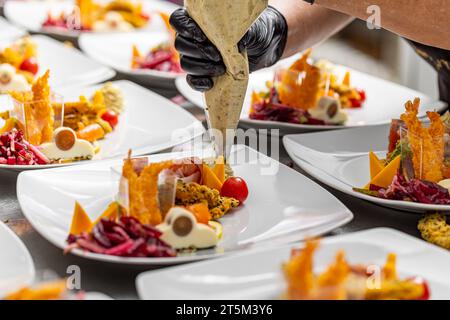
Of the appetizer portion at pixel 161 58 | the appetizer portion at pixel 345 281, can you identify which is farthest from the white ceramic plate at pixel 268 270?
the appetizer portion at pixel 161 58

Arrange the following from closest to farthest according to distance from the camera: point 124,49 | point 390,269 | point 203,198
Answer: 1. point 390,269
2. point 203,198
3. point 124,49

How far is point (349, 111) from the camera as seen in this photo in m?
2.78

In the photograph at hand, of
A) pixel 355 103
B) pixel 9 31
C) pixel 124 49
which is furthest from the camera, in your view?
pixel 9 31

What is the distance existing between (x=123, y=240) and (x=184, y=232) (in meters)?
0.13

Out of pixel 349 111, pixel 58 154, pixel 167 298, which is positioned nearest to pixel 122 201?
pixel 167 298

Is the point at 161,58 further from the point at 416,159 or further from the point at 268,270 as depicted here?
the point at 268,270

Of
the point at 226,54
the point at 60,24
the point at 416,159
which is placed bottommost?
the point at 416,159

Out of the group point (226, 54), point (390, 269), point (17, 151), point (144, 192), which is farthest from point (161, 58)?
point (390, 269)

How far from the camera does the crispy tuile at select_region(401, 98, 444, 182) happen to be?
1.97m

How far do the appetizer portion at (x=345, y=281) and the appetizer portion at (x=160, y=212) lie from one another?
289mm

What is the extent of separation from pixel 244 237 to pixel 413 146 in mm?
515

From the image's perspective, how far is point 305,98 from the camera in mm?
2666

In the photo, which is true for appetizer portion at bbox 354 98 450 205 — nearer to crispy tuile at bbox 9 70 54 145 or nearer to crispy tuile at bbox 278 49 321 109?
crispy tuile at bbox 278 49 321 109
